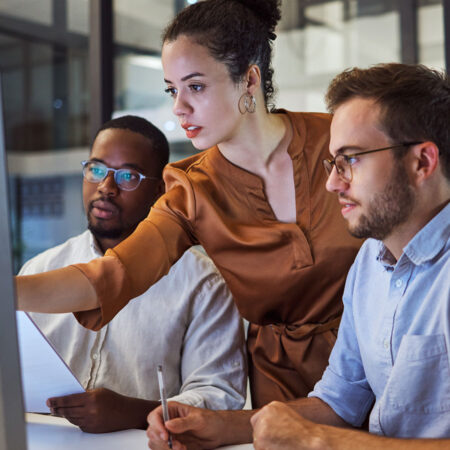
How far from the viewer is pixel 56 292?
3.86 ft

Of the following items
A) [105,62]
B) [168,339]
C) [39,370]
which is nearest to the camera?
[39,370]

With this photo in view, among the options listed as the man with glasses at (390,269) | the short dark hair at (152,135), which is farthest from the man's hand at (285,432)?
the short dark hair at (152,135)

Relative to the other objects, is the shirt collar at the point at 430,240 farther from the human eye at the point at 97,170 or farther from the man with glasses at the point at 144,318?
the human eye at the point at 97,170

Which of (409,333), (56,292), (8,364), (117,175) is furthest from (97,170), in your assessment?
(8,364)

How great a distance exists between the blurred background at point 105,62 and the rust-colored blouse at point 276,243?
52 cm

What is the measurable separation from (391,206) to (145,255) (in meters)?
0.51

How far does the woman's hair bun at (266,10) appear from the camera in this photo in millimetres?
1508

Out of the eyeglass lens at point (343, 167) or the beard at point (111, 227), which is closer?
the eyeglass lens at point (343, 167)

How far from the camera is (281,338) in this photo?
1.55 metres

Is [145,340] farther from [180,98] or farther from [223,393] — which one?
[180,98]

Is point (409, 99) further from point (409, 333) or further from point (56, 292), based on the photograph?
point (56, 292)

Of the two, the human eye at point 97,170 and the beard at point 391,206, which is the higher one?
the human eye at point 97,170

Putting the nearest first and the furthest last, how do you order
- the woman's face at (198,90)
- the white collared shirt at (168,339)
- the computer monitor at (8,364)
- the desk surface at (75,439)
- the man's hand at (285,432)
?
the computer monitor at (8,364) < the man's hand at (285,432) < the desk surface at (75,439) < the woman's face at (198,90) < the white collared shirt at (168,339)

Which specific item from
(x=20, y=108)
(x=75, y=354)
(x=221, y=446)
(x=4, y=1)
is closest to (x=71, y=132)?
(x=20, y=108)
